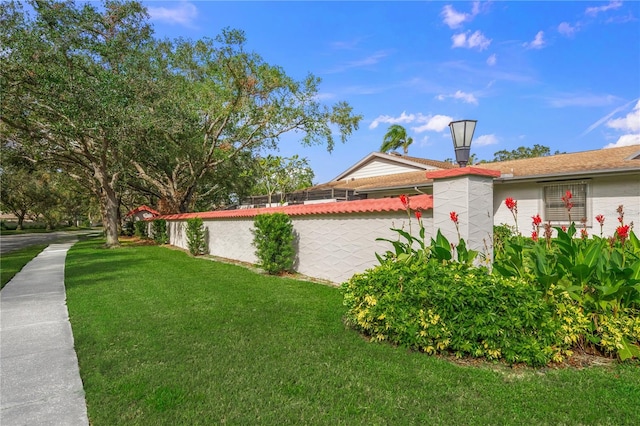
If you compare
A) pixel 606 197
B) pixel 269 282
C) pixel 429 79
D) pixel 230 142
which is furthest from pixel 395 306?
pixel 230 142

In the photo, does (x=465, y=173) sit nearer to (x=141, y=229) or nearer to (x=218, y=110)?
(x=218, y=110)

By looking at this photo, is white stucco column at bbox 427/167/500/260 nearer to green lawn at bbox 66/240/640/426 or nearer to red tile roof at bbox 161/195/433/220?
red tile roof at bbox 161/195/433/220

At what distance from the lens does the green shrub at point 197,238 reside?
1441 centimetres

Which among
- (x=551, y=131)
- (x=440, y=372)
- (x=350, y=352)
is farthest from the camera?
(x=551, y=131)

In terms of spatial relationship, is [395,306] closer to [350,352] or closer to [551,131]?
[350,352]

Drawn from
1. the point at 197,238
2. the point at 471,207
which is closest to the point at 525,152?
the point at 197,238

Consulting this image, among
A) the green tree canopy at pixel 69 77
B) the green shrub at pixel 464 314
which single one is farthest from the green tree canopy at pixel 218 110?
the green shrub at pixel 464 314

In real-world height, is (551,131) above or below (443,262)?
above

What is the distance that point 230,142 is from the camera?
20812 mm

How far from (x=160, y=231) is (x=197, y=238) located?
7.94 m

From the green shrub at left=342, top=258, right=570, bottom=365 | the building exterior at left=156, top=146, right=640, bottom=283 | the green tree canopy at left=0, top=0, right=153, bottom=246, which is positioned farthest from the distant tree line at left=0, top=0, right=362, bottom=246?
the green shrub at left=342, top=258, right=570, bottom=365

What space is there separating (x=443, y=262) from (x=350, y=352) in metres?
1.49

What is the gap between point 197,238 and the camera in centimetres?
1445

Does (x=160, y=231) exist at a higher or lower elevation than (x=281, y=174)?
lower
